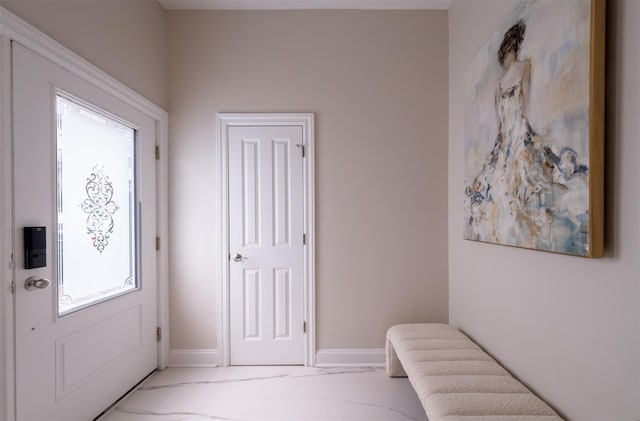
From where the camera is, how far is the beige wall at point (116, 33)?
4.98ft

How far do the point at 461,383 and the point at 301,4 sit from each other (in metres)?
2.78

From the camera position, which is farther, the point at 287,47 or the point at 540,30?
the point at 287,47

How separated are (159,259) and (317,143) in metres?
1.58

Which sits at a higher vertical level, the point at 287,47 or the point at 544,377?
the point at 287,47

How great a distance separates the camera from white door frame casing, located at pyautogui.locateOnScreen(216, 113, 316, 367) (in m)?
2.49

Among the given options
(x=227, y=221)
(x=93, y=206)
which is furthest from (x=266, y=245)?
(x=93, y=206)

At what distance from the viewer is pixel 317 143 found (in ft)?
8.25

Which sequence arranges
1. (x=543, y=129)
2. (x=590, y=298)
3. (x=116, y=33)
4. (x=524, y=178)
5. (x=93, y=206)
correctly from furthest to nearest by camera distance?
1. (x=116, y=33)
2. (x=93, y=206)
3. (x=524, y=178)
4. (x=543, y=129)
5. (x=590, y=298)

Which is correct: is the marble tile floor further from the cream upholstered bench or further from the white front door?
the cream upholstered bench

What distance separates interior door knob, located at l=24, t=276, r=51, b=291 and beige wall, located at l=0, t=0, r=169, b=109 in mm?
1194

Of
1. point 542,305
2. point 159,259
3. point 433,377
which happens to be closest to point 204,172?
point 159,259

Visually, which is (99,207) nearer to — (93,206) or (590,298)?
(93,206)

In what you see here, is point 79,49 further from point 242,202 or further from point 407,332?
point 407,332

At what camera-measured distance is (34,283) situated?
1419 millimetres
